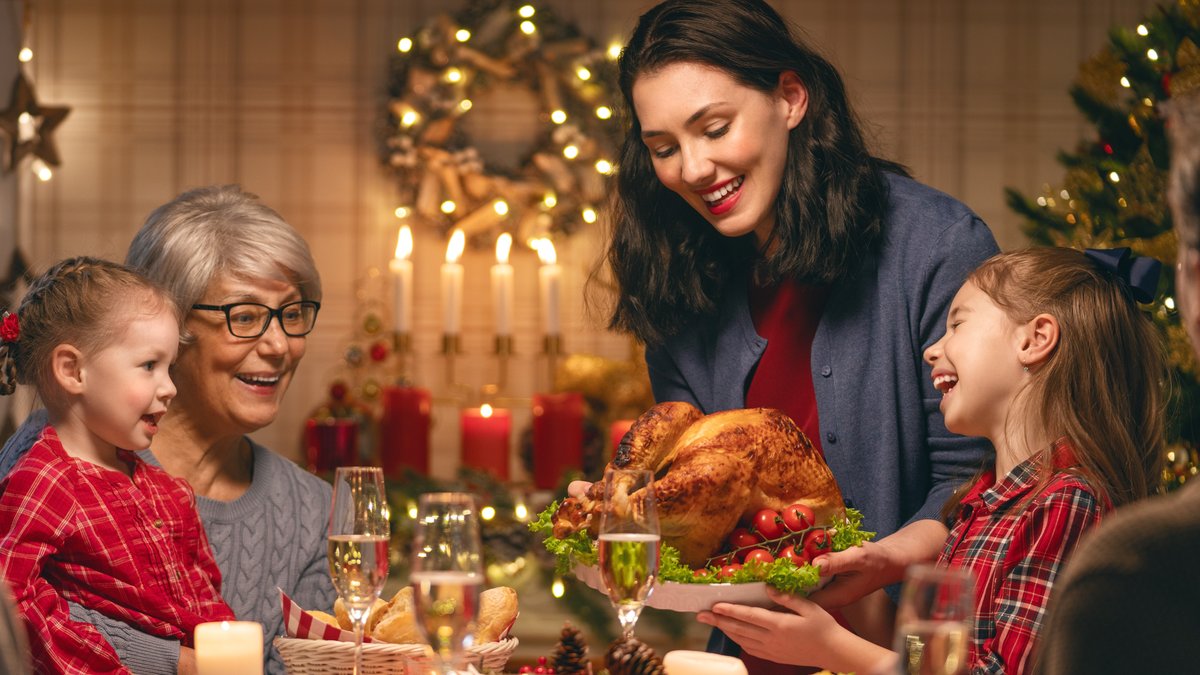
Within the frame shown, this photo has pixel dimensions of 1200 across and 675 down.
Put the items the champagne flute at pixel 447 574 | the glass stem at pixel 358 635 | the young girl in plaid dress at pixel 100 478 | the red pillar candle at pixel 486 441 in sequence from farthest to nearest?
the red pillar candle at pixel 486 441 < the young girl in plaid dress at pixel 100 478 < the glass stem at pixel 358 635 < the champagne flute at pixel 447 574

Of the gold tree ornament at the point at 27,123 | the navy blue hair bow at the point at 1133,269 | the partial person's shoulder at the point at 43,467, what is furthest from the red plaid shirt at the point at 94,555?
the gold tree ornament at the point at 27,123

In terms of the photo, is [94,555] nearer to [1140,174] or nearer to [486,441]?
[1140,174]

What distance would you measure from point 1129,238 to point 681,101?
129 centimetres

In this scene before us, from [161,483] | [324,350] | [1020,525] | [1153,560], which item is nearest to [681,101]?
[1020,525]

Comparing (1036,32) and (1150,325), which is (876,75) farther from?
(1150,325)

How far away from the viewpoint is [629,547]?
1.33m

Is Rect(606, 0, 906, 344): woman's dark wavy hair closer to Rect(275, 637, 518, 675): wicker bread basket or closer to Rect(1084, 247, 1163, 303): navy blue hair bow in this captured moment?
Rect(1084, 247, 1163, 303): navy blue hair bow

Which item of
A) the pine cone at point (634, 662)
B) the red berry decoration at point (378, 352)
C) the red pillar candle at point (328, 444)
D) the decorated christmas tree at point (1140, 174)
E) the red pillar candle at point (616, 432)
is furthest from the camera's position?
the red berry decoration at point (378, 352)

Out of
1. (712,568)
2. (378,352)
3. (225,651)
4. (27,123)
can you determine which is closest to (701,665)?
(712,568)

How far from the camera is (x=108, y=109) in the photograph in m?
4.65

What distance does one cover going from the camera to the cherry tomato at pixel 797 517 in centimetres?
163

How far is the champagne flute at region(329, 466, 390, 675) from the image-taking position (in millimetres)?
1439

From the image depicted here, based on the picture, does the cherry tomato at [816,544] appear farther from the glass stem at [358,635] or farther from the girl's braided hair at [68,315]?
the girl's braided hair at [68,315]

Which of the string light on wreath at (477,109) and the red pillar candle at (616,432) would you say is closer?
the red pillar candle at (616,432)
